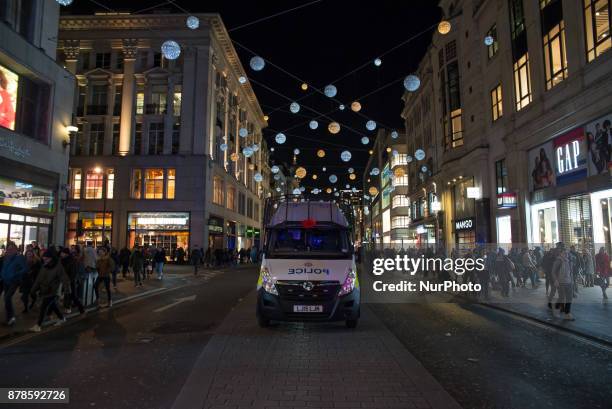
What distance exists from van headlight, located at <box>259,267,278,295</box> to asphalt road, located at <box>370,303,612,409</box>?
2.84 metres

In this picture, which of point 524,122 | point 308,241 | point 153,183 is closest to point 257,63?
point 308,241

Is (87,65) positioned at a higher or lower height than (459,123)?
higher

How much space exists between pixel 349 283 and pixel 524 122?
59.6 ft

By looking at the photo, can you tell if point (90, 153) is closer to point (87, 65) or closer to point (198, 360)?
point (87, 65)

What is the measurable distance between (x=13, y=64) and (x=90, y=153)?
24.3m

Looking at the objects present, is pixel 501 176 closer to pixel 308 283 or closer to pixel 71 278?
pixel 308 283

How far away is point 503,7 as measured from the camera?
990 inches

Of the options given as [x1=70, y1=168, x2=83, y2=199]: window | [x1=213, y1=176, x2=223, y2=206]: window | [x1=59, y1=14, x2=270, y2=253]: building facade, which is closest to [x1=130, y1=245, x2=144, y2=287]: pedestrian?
[x1=59, y1=14, x2=270, y2=253]: building facade

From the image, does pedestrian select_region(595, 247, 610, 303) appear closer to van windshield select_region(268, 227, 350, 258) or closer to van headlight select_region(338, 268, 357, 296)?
van windshield select_region(268, 227, 350, 258)

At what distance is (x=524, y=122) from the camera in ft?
73.3

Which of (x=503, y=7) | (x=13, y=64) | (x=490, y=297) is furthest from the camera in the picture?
(x=503, y=7)

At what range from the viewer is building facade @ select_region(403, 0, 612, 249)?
54.7ft

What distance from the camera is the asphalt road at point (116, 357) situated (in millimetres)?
5363

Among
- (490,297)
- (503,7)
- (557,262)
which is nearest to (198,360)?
(557,262)
